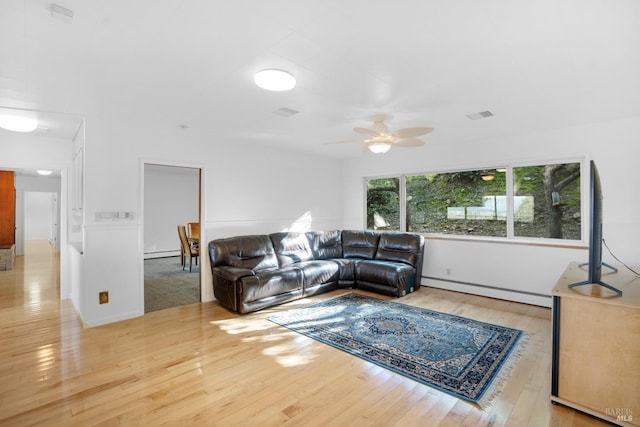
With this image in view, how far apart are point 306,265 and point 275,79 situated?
2975mm

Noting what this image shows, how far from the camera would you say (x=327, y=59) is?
232 centimetres

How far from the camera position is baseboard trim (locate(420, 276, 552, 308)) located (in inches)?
169

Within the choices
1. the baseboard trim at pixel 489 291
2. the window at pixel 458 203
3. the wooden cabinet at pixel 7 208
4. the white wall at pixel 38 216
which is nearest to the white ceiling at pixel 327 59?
the window at pixel 458 203

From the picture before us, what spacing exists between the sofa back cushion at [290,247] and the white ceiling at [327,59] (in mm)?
2133

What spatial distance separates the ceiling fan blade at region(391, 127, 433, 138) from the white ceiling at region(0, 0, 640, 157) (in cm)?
32

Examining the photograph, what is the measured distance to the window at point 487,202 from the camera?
4.31 metres

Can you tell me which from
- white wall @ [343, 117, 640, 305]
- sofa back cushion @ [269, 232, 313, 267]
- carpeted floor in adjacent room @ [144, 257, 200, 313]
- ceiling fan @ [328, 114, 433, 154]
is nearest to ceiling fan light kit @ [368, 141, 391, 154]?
ceiling fan @ [328, 114, 433, 154]

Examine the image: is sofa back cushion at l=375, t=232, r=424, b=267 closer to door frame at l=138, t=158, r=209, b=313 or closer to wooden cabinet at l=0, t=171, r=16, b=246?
door frame at l=138, t=158, r=209, b=313

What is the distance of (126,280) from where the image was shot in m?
3.85

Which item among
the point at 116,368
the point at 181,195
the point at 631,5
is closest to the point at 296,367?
the point at 116,368

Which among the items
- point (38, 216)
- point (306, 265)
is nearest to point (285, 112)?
point (306, 265)

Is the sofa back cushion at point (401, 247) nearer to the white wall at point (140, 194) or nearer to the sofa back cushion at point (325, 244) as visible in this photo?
the sofa back cushion at point (325, 244)

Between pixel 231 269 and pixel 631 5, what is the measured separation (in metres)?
4.29

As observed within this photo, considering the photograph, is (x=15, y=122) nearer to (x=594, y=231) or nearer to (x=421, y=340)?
(x=421, y=340)
